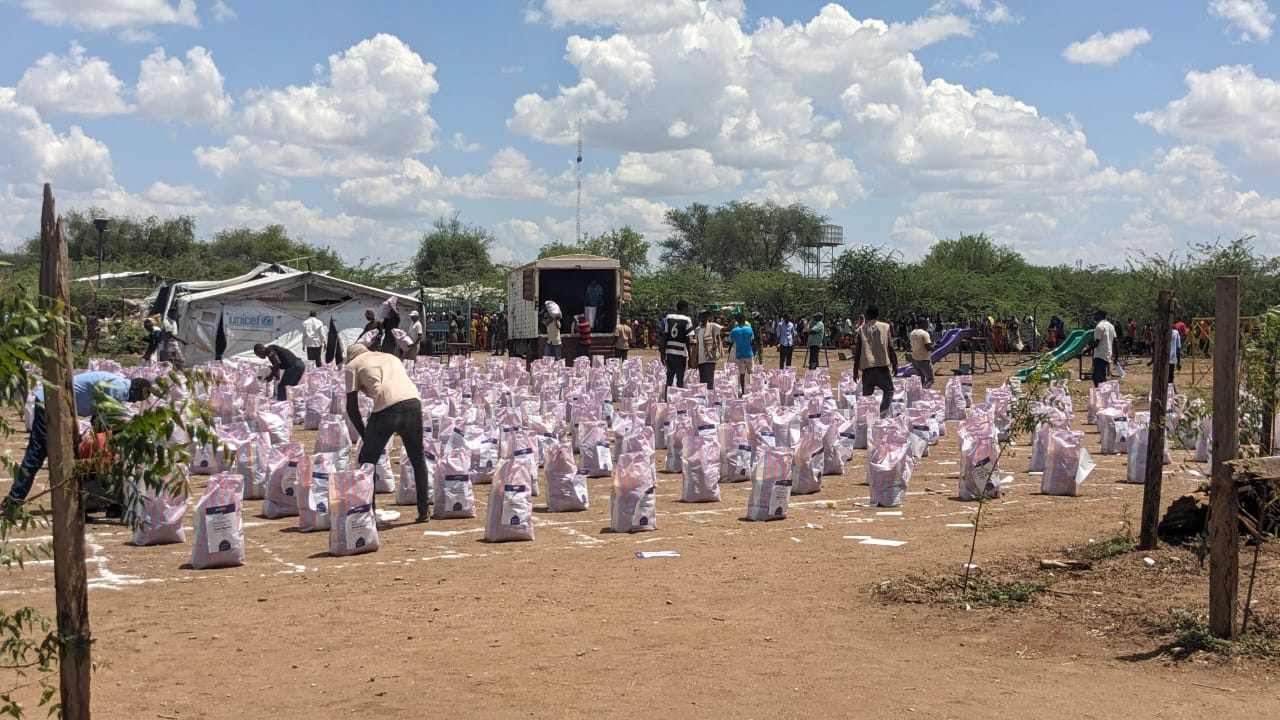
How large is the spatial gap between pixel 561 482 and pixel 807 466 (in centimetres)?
241

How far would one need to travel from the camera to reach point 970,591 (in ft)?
22.9

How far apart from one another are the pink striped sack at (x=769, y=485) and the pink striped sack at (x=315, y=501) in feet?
11.1

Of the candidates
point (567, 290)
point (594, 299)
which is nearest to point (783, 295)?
point (567, 290)

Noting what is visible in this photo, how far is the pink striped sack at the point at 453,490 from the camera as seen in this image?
Answer: 9.70 meters

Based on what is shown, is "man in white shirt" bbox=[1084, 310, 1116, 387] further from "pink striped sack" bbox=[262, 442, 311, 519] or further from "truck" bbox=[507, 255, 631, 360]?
"pink striped sack" bbox=[262, 442, 311, 519]

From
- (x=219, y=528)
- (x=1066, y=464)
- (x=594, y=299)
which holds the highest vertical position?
(x=594, y=299)

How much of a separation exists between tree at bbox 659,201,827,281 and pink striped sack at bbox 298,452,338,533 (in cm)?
8295

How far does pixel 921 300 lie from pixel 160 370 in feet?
115

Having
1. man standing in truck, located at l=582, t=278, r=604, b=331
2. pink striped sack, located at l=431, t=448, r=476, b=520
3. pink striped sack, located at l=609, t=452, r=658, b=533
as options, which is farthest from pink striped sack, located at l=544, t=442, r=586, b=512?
man standing in truck, located at l=582, t=278, r=604, b=331

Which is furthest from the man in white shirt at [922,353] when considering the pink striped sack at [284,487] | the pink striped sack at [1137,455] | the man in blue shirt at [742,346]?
the pink striped sack at [284,487]

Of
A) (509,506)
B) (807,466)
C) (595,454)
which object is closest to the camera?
(509,506)

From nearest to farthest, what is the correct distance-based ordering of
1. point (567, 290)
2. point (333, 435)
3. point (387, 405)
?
point (387, 405) → point (333, 435) → point (567, 290)

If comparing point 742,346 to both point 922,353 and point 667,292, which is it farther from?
point 667,292

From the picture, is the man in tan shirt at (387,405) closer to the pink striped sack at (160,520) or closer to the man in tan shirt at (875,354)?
the pink striped sack at (160,520)
